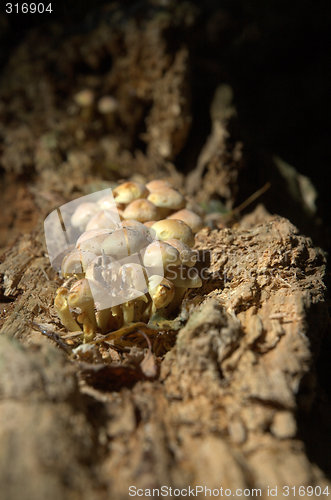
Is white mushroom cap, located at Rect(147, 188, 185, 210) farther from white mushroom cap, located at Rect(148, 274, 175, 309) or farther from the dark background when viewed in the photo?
the dark background

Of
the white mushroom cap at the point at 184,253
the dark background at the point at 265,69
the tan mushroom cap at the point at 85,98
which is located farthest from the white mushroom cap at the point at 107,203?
the tan mushroom cap at the point at 85,98

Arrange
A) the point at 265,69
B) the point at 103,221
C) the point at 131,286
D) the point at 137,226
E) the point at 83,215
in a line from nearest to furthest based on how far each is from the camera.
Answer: the point at 131,286
the point at 137,226
the point at 103,221
the point at 83,215
the point at 265,69

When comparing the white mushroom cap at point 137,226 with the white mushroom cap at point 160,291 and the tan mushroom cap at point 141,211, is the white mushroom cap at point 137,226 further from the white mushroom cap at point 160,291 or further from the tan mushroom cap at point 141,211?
the white mushroom cap at point 160,291

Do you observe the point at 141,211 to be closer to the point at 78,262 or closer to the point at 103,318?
the point at 78,262

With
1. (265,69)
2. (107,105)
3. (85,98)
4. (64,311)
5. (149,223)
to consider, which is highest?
(85,98)

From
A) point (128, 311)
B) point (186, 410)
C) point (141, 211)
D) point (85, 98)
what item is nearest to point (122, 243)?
point (128, 311)

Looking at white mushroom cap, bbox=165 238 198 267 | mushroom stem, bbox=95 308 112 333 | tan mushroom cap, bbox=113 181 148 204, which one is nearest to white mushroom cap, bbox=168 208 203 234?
tan mushroom cap, bbox=113 181 148 204
